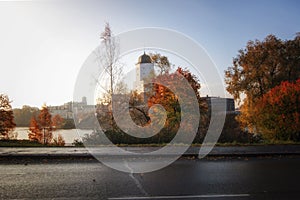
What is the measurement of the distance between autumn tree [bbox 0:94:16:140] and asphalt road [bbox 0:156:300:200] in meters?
30.9

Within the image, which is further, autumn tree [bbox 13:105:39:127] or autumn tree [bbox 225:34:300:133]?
autumn tree [bbox 13:105:39:127]

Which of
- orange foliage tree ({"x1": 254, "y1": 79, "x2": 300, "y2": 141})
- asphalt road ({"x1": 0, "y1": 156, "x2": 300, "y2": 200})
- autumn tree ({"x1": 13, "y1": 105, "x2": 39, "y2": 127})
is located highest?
autumn tree ({"x1": 13, "y1": 105, "x2": 39, "y2": 127})

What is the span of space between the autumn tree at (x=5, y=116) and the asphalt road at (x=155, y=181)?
1218 inches

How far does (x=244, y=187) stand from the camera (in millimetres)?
5812

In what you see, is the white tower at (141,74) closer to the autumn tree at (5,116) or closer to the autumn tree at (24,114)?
the autumn tree at (5,116)

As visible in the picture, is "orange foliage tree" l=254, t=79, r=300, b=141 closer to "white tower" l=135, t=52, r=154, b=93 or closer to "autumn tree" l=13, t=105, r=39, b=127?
"white tower" l=135, t=52, r=154, b=93

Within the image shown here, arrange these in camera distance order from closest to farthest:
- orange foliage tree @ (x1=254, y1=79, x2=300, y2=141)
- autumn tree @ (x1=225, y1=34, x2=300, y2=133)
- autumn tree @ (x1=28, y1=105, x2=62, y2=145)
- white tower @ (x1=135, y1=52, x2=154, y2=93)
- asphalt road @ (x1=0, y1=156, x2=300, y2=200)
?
asphalt road @ (x1=0, y1=156, x2=300, y2=200), orange foliage tree @ (x1=254, y1=79, x2=300, y2=141), white tower @ (x1=135, y1=52, x2=154, y2=93), autumn tree @ (x1=225, y1=34, x2=300, y2=133), autumn tree @ (x1=28, y1=105, x2=62, y2=145)

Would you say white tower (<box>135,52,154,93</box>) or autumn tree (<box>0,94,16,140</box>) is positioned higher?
white tower (<box>135,52,154,93</box>)

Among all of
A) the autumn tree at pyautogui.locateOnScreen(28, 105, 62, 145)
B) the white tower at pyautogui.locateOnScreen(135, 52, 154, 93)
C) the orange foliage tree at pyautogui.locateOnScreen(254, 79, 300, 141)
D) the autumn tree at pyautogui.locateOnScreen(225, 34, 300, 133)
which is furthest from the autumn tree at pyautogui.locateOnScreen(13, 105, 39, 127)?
the orange foliage tree at pyautogui.locateOnScreen(254, 79, 300, 141)

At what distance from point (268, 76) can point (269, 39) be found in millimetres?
5174

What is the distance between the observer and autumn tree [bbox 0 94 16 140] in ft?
118

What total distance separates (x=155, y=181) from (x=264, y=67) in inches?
1262

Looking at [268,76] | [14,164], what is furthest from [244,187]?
[268,76]

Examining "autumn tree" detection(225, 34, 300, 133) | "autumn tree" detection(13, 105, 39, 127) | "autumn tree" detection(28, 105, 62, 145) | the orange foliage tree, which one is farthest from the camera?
"autumn tree" detection(13, 105, 39, 127)
